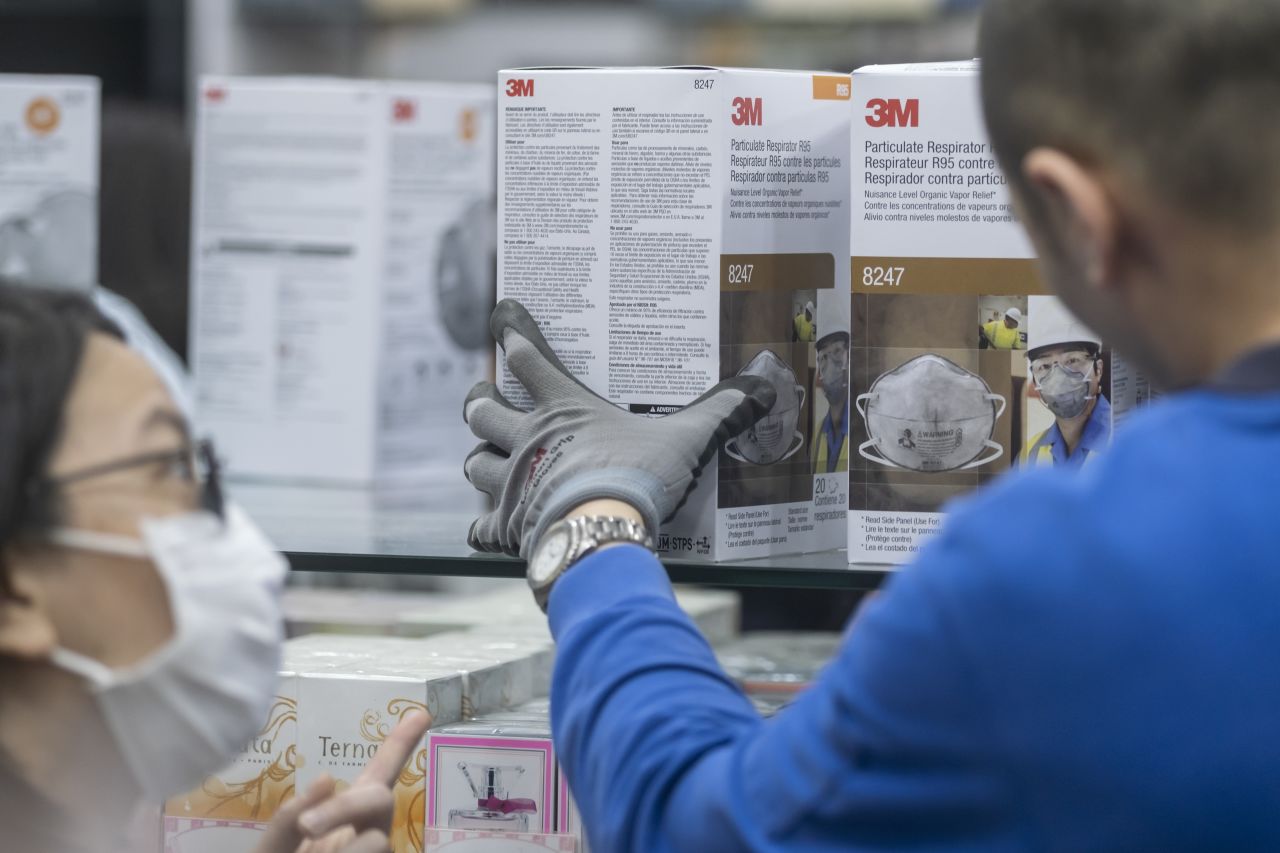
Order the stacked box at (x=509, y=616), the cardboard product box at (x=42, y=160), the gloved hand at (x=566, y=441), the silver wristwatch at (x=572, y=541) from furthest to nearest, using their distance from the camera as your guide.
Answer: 1. the cardboard product box at (x=42, y=160)
2. the stacked box at (x=509, y=616)
3. the gloved hand at (x=566, y=441)
4. the silver wristwatch at (x=572, y=541)

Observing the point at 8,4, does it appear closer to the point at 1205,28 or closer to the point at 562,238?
the point at 562,238

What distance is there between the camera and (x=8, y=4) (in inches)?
167

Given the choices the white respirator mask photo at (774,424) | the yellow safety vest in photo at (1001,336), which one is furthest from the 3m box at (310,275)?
the yellow safety vest in photo at (1001,336)

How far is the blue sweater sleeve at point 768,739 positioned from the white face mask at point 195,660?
181 mm

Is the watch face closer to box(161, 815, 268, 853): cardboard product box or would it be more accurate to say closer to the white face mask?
the white face mask

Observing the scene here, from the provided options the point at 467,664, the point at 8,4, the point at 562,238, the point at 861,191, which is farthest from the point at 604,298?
the point at 8,4

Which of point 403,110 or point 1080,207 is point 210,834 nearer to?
point 1080,207

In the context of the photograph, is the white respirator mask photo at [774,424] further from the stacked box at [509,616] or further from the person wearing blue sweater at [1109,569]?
the person wearing blue sweater at [1109,569]

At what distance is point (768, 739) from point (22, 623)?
1.29ft

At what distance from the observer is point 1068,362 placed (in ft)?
3.81

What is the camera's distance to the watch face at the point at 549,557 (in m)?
0.98

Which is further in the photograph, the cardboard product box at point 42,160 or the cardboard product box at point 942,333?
the cardboard product box at point 42,160

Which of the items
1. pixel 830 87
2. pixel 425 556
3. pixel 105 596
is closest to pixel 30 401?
pixel 105 596

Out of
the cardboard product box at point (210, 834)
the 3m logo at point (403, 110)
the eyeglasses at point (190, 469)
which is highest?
the 3m logo at point (403, 110)
